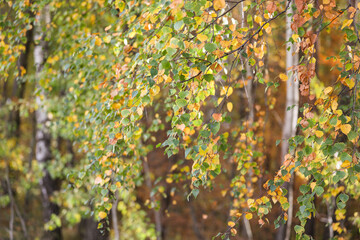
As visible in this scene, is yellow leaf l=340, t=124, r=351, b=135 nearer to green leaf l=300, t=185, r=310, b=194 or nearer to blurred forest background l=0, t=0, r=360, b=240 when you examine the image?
blurred forest background l=0, t=0, r=360, b=240

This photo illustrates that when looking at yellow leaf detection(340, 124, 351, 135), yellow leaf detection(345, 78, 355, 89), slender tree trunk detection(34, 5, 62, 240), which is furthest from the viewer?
slender tree trunk detection(34, 5, 62, 240)

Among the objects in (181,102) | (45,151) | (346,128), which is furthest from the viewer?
(45,151)

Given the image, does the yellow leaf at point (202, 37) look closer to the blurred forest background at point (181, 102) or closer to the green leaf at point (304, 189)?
the blurred forest background at point (181, 102)

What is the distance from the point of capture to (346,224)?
4980mm

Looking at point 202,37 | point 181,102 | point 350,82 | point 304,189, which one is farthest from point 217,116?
point 350,82

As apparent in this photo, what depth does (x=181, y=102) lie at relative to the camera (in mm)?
2217

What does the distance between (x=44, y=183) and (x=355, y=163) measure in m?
7.15

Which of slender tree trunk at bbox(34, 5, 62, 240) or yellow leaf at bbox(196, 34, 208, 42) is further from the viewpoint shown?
slender tree trunk at bbox(34, 5, 62, 240)

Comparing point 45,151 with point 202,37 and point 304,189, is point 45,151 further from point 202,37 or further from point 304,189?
point 304,189

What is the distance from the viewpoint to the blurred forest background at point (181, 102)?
229cm

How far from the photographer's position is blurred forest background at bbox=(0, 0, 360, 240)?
2295 millimetres

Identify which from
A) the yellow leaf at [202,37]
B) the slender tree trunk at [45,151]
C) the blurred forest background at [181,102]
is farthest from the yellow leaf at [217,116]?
the slender tree trunk at [45,151]

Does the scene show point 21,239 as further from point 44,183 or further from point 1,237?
point 44,183

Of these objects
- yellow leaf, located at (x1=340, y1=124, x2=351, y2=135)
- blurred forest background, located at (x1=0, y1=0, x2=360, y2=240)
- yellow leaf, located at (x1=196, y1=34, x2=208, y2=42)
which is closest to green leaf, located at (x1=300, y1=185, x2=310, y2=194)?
blurred forest background, located at (x1=0, y1=0, x2=360, y2=240)
